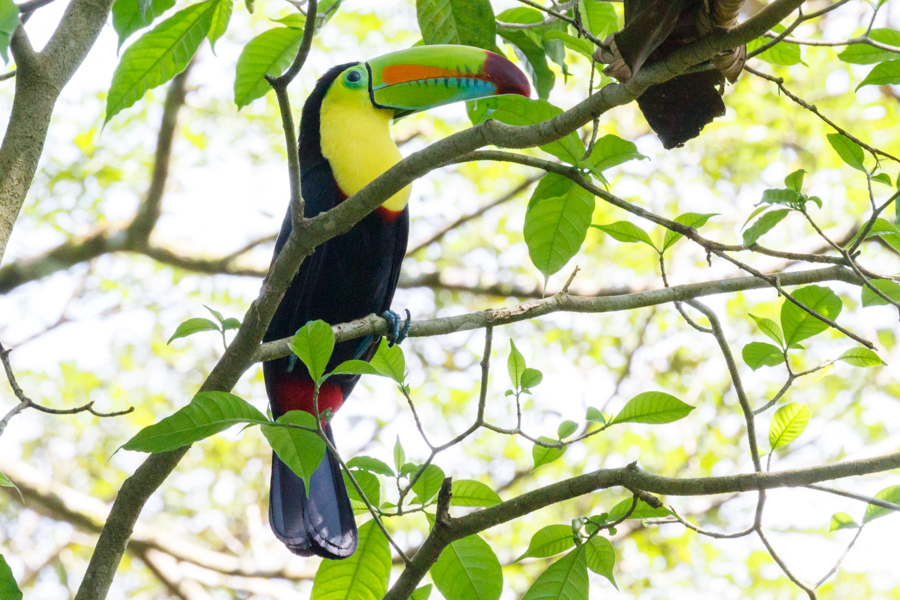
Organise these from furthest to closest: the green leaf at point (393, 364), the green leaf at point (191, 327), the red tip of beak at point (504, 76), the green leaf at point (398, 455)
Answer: the red tip of beak at point (504, 76)
the green leaf at point (398, 455)
the green leaf at point (191, 327)
the green leaf at point (393, 364)

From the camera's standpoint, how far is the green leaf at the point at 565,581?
1736 millimetres

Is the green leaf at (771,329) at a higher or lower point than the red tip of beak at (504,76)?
lower

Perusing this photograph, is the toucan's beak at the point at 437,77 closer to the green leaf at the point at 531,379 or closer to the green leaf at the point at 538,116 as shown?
the green leaf at the point at 538,116

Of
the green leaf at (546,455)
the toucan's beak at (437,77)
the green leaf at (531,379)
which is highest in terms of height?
the toucan's beak at (437,77)

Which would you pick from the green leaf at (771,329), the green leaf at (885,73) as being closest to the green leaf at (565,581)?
the green leaf at (771,329)

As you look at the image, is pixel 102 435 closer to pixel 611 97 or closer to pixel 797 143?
pixel 797 143

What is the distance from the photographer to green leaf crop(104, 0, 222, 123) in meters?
2.02

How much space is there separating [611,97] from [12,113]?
4.46 feet

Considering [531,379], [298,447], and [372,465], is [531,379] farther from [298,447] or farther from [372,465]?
[298,447]

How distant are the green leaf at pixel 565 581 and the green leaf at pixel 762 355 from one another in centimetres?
71

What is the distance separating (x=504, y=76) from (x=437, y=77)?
0.45 metres

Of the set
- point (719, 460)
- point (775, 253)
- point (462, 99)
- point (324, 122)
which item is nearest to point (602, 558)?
point (775, 253)

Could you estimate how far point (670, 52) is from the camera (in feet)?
4.32

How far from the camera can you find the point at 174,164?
6824mm
